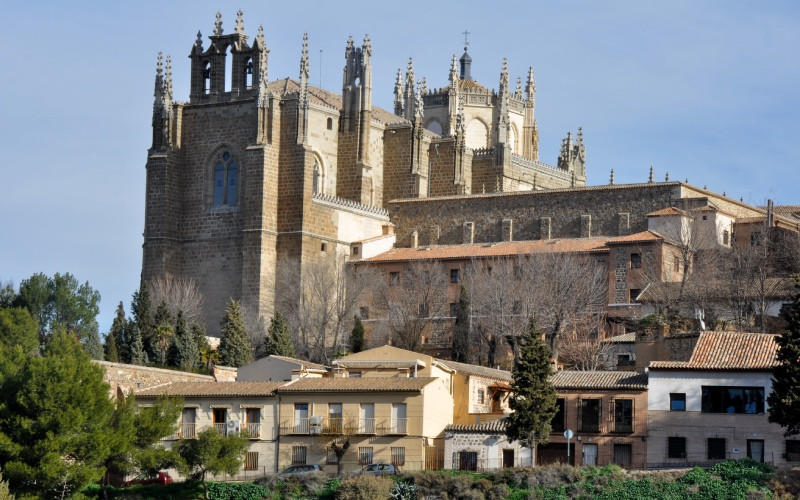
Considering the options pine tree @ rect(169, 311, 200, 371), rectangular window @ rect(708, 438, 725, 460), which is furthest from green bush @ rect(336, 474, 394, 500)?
pine tree @ rect(169, 311, 200, 371)

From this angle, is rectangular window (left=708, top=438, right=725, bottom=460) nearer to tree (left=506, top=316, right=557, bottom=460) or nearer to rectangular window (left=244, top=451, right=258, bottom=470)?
tree (left=506, top=316, right=557, bottom=460)

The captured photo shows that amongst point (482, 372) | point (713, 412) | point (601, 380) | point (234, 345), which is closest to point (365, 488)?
point (601, 380)

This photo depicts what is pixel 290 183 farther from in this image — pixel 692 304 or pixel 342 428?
pixel 342 428

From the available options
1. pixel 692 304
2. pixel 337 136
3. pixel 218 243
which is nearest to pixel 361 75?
pixel 337 136

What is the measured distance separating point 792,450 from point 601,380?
6583 mm

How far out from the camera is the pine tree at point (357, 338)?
76.1m

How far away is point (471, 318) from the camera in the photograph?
77812 millimetres

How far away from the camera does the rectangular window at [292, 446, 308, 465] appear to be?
5956 cm

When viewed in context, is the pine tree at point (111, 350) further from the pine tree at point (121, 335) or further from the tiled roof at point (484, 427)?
the tiled roof at point (484, 427)

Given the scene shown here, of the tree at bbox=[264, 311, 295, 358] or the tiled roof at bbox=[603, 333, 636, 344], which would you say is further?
the tree at bbox=[264, 311, 295, 358]

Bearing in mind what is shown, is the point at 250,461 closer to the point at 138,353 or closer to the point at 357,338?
the point at 138,353

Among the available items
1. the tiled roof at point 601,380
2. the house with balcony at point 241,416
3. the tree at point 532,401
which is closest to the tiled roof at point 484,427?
the tree at point 532,401

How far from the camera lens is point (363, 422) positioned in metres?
59.4

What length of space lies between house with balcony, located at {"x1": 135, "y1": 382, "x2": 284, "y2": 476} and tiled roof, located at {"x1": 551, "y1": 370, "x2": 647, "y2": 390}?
885 centimetres
